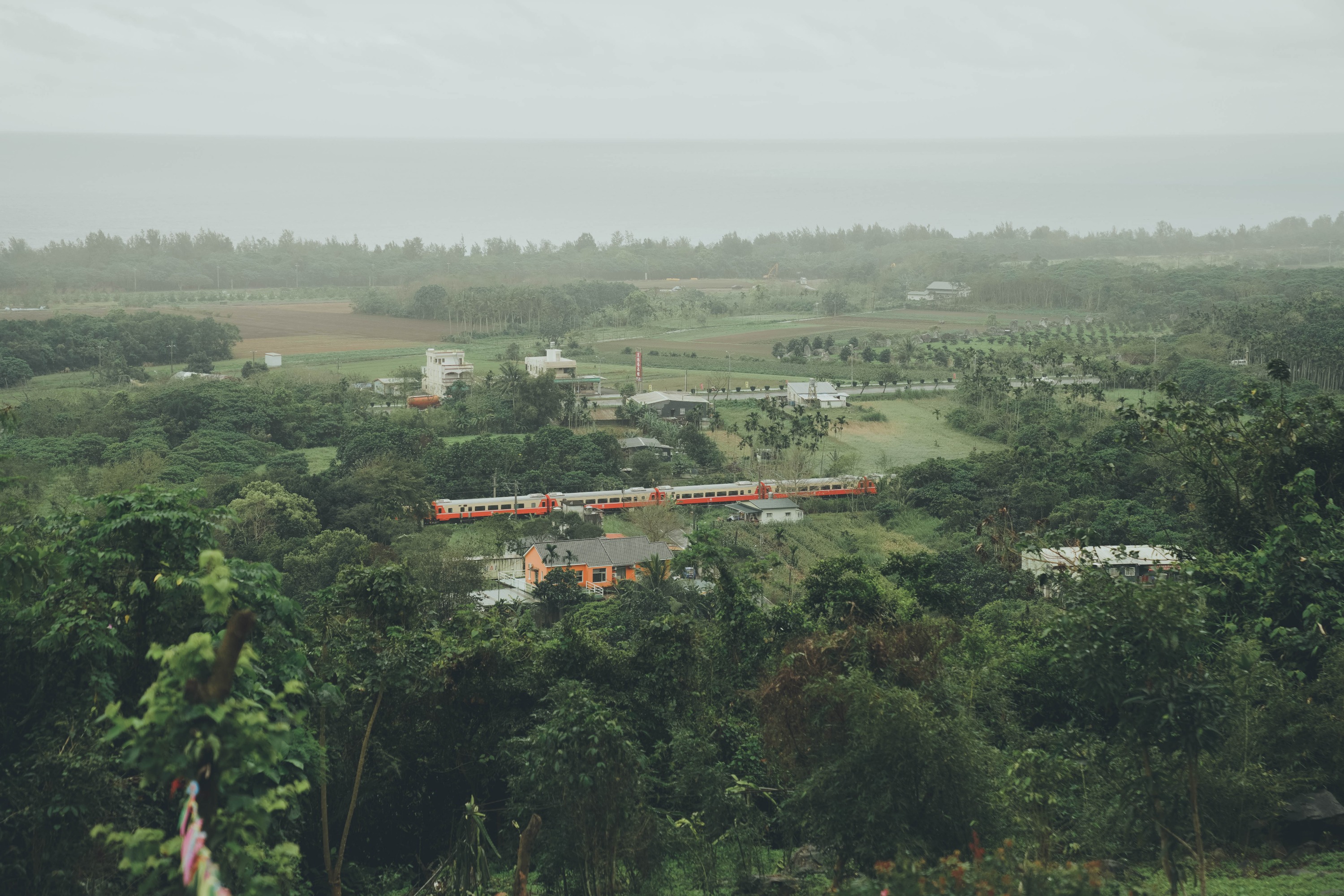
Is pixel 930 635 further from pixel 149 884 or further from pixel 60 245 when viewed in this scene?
pixel 60 245

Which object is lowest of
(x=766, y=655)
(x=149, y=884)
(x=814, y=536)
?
(x=814, y=536)

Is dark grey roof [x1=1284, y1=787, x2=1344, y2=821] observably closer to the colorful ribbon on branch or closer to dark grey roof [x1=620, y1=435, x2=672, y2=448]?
the colorful ribbon on branch

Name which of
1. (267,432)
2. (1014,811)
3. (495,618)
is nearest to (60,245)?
(267,432)

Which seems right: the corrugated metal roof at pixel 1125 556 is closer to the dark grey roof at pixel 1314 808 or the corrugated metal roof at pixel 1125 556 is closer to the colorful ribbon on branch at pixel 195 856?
the dark grey roof at pixel 1314 808

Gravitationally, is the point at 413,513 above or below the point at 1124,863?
below

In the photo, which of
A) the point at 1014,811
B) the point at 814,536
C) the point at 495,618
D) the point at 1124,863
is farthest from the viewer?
the point at 814,536

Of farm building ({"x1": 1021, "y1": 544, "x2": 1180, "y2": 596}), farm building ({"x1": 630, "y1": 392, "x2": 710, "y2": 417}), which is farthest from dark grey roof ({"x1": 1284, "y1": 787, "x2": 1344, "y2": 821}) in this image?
farm building ({"x1": 630, "y1": 392, "x2": 710, "y2": 417})

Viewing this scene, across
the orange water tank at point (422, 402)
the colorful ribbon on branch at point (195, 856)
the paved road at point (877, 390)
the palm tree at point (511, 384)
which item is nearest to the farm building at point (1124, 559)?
the colorful ribbon on branch at point (195, 856)

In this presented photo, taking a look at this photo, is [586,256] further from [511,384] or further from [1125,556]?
[1125,556]
